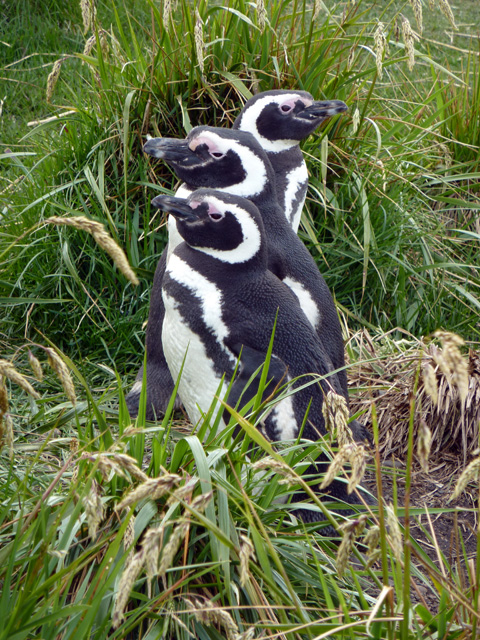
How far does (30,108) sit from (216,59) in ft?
7.34

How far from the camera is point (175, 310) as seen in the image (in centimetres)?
215

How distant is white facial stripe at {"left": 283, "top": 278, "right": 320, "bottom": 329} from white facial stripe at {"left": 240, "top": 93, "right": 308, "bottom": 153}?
1.76 ft

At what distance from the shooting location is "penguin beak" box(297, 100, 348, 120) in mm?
2514

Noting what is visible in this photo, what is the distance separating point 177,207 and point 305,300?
57 cm

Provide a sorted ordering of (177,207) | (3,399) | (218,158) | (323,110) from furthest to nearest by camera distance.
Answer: (323,110), (218,158), (177,207), (3,399)

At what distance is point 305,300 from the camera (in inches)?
94.2

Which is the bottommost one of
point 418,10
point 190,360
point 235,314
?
point 190,360

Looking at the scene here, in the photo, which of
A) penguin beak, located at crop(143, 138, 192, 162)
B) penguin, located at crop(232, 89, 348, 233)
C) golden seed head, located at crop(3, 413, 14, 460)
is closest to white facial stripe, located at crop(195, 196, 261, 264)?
penguin beak, located at crop(143, 138, 192, 162)

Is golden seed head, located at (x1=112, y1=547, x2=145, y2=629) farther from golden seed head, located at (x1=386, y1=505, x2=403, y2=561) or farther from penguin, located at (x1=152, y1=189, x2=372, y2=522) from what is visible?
penguin, located at (x1=152, y1=189, x2=372, y2=522)

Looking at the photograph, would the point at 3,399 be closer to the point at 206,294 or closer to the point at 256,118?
the point at 206,294

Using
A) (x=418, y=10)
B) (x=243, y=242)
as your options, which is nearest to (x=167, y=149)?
(x=243, y=242)

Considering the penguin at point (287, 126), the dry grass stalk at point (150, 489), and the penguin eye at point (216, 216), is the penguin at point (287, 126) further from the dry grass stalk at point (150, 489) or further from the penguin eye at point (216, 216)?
the dry grass stalk at point (150, 489)

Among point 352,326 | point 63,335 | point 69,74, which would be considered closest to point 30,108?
point 69,74

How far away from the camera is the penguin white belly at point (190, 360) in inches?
83.9
